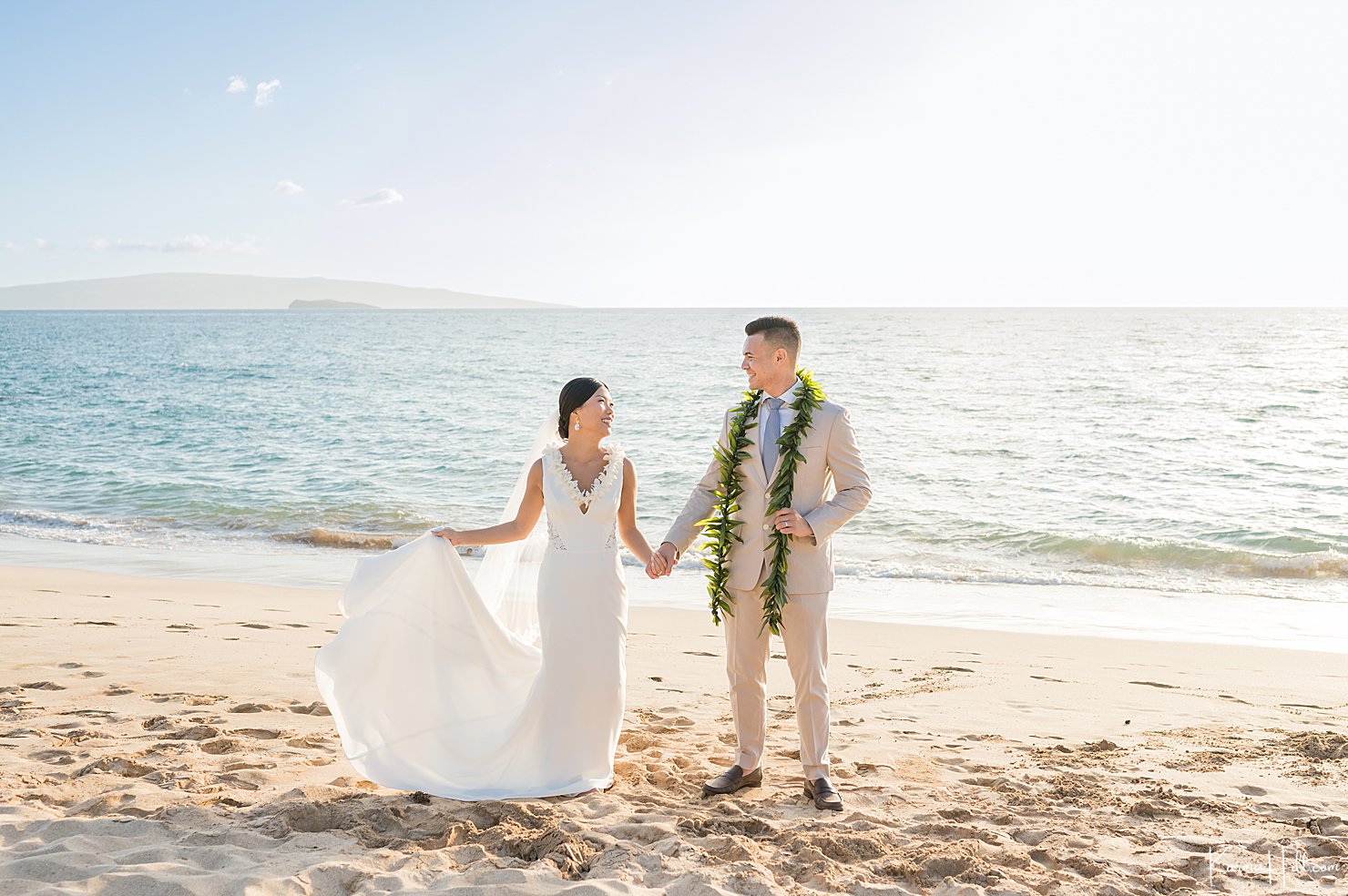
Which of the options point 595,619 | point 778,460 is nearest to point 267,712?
point 595,619

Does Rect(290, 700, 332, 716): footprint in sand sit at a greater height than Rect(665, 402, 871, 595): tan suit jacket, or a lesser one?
lesser

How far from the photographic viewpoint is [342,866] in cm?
385

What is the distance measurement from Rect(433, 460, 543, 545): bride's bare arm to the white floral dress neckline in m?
0.14

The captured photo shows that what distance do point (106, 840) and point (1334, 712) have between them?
7.40 metres

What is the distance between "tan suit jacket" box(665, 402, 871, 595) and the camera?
473cm

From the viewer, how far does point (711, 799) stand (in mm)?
4836

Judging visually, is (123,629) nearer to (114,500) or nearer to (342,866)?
(342,866)

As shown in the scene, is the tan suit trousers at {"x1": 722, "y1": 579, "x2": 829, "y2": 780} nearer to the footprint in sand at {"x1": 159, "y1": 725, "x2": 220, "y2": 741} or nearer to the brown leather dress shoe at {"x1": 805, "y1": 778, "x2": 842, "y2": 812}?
the brown leather dress shoe at {"x1": 805, "y1": 778, "x2": 842, "y2": 812}

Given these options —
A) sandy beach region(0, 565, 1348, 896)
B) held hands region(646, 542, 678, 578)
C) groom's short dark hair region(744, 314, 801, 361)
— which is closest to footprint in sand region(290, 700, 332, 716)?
sandy beach region(0, 565, 1348, 896)

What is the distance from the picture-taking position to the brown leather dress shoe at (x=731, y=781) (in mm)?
4902

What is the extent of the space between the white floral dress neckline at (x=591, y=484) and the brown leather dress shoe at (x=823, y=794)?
5.84ft

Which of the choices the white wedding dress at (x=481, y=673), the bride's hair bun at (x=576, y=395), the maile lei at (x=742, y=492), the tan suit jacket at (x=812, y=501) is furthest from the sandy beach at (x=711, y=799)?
the bride's hair bun at (x=576, y=395)

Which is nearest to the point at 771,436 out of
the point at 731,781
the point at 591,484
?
the point at 591,484

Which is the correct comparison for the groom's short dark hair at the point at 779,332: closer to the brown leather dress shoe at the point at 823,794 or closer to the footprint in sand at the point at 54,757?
the brown leather dress shoe at the point at 823,794
